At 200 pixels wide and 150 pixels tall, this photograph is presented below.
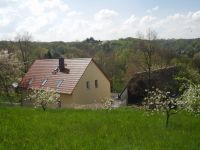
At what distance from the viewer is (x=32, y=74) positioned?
191 feet

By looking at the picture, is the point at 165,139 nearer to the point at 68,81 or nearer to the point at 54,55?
the point at 68,81

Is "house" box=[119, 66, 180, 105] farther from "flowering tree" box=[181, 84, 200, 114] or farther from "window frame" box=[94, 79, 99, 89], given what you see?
"flowering tree" box=[181, 84, 200, 114]

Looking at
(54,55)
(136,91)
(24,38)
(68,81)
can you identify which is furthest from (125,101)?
(54,55)

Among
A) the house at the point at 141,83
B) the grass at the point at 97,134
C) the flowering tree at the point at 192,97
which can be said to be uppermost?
the flowering tree at the point at 192,97

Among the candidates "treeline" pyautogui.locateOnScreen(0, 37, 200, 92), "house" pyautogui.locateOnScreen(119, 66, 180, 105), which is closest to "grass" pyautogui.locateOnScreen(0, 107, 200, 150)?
"house" pyautogui.locateOnScreen(119, 66, 180, 105)

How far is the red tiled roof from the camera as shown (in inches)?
1950

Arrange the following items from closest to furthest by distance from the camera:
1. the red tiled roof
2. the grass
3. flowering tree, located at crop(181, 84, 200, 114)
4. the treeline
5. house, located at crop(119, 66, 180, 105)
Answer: the grass < flowering tree, located at crop(181, 84, 200, 114) < the red tiled roof < house, located at crop(119, 66, 180, 105) < the treeline

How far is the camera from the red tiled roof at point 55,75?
49531 millimetres

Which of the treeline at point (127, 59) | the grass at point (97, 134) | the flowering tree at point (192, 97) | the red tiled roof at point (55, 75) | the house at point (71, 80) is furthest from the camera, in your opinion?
the treeline at point (127, 59)

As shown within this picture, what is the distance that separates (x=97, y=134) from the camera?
1352 centimetres

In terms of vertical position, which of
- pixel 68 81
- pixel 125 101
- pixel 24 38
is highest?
pixel 24 38

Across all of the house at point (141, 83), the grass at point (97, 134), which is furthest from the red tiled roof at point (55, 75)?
the grass at point (97, 134)

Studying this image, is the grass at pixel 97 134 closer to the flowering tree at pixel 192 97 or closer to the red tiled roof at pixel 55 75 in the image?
the flowering tree at pixel 192 97

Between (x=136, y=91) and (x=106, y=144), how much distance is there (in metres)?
43.3
